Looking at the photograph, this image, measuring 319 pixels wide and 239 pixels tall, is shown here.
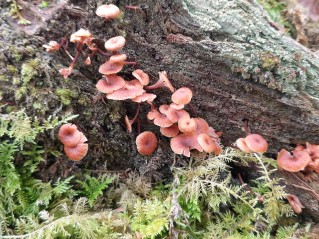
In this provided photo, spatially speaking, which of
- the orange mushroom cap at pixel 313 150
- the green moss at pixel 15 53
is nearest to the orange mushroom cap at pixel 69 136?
the green moss at pixel 15 53

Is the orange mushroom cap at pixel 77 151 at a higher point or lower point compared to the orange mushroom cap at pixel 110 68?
lower

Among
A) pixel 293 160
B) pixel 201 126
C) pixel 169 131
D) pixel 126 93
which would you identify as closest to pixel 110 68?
pixel 126 93

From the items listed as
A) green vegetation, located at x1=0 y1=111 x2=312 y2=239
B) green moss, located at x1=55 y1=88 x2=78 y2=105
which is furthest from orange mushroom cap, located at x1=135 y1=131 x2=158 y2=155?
green moss, located at x1=55 y1=88 x2=78 y2=105

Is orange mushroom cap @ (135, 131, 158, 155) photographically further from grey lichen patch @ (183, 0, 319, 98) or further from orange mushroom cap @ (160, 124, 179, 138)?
grey lichen patch @ (183, 0, 319, 98)

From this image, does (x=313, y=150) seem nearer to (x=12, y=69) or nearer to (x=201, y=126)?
(x=201, y=126)

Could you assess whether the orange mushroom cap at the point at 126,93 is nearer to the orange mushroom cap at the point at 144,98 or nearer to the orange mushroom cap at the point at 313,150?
the orange mushroom cap at the point at 144,98

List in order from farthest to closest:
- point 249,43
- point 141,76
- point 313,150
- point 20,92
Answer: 1. point 313,150
2. point 249,43
3. point 141,76
4. point 20,92

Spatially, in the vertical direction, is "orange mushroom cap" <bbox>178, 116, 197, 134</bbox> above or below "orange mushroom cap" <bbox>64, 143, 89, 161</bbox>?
above
